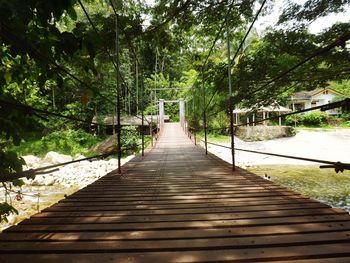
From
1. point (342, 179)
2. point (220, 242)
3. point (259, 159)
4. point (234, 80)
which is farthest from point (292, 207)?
point (259, 159)

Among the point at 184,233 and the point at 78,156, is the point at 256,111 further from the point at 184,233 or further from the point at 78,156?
the point at 78,156

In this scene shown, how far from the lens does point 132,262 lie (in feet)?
4.13

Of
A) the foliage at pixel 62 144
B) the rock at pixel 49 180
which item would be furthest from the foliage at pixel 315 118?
the rock at pixel 49 180

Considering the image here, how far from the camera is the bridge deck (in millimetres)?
1318

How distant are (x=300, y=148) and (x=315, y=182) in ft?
23.3

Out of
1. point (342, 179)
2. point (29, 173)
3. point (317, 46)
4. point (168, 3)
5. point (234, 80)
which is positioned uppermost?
point (168, 3)

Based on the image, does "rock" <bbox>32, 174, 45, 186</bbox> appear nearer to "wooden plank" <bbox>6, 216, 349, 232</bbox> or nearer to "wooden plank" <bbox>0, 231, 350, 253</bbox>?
"wooden plank" <bbox>6, 216, 349, 232</bbox>

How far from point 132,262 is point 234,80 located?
523 cm

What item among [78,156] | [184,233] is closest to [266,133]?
[78,156]

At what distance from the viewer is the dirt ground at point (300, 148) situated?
44.8ft

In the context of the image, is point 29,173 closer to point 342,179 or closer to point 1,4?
point 1,4

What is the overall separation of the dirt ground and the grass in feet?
4.61

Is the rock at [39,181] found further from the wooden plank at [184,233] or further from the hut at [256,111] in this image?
the wooden plank at [184,233]

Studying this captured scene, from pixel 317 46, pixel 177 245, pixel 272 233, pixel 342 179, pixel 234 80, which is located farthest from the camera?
pixel 342 179
